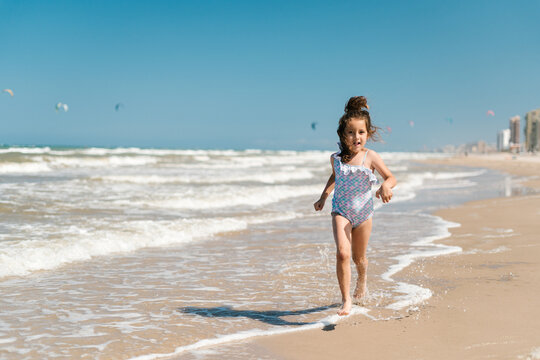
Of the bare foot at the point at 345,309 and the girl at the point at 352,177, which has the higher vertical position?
the girl at the point at 352,177

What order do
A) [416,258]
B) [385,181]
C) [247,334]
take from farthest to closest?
[416,258] → [385,181] → [247,334]

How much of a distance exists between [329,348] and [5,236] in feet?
18.5

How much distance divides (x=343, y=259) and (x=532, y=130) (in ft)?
474

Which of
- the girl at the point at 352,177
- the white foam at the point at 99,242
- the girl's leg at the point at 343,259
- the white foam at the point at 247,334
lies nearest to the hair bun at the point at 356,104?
the girl at the point at 352,177

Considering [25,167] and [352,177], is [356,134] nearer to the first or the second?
[352,177]

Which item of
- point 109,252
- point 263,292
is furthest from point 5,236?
point 263,292

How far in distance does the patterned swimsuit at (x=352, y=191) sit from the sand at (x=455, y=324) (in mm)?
781

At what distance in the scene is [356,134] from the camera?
413cm

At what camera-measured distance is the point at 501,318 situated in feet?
12.9

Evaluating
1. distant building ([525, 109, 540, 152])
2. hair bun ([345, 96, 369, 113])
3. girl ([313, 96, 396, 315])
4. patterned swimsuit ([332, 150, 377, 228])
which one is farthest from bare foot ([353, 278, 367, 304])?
distant building ([525, 109, 540, 152])

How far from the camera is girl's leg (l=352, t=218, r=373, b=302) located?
169 inches

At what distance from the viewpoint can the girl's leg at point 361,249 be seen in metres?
4.28

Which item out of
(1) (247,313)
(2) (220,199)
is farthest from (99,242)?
(2) (220,199)

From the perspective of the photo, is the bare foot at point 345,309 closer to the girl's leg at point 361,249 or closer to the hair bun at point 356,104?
the girl's leg at point 361,249
